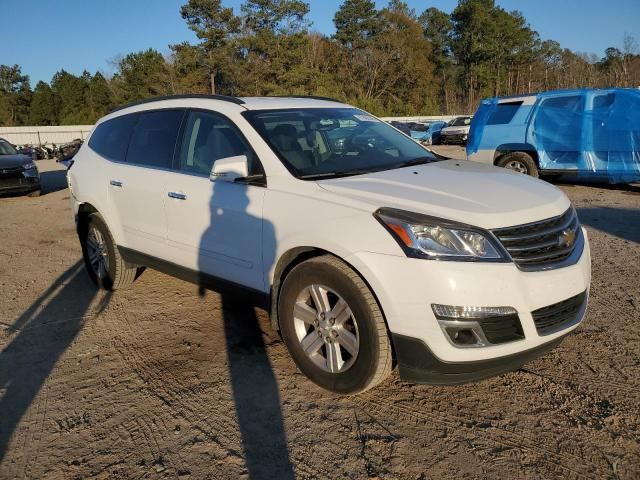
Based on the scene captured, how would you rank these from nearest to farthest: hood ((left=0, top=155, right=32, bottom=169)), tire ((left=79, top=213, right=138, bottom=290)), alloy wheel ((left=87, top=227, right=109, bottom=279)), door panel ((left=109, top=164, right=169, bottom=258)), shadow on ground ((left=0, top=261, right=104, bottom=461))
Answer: shadow on ground ((left=0, top=261, right=104, bottom=461)), door panel ((left=109, top=164, right=169, bottom=258)), tire ((left=79, top=213, right=138, bottom=290)), alloy wheel ((left=87, top=227, right=109, bottom=279)), hood ((left=0, top=155, right=32, bottom=169))

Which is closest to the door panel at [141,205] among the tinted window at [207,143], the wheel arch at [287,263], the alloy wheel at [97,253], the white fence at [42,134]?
the tinted window at [207,143]

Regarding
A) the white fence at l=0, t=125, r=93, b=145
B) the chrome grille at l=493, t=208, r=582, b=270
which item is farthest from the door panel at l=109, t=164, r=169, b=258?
the white fence at l=0, t=125, r=93, b=145

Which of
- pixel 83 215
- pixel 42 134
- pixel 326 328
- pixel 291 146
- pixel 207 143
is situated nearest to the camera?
pixel 326 328

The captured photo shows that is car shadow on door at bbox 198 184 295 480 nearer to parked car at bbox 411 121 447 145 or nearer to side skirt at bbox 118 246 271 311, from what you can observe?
side skirt at bbox 118 246 271 311

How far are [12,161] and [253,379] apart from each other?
11837 millimetres

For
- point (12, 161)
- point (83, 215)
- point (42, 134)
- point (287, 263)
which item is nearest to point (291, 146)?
point (287, 263)

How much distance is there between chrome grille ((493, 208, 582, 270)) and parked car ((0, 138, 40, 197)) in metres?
12.7

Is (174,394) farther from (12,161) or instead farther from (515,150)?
(12,161)

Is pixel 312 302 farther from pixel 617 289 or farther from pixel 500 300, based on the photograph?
pixel 617 289

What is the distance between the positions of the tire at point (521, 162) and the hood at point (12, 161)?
37.0 ft

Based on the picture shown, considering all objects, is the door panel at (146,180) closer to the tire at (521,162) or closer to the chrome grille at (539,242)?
the chrome grille at (539,242)

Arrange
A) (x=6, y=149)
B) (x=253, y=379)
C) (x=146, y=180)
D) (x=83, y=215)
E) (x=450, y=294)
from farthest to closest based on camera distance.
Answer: (x=6, y=149), (x=83, y=215), (x=146, y=180), (x=253, y=379), (x=450, y=294)

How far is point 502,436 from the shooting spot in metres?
2.63

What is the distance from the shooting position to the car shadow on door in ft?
8.34
